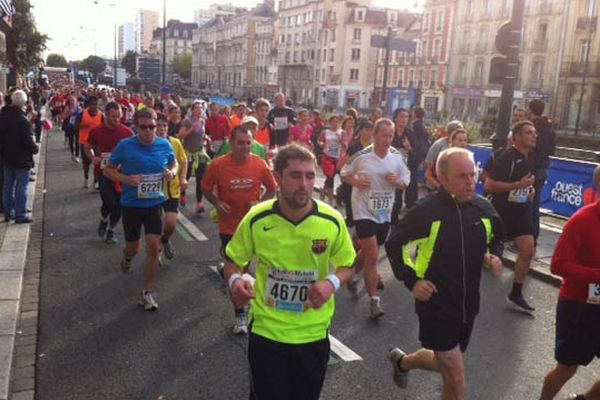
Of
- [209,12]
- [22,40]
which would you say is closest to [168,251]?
[22,40]

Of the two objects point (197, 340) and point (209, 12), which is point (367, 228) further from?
point (209, 12)

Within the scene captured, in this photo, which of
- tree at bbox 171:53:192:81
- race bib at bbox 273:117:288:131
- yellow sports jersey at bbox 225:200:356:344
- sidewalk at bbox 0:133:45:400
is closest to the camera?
yellow sports jersey at bbox 225:200:356:344

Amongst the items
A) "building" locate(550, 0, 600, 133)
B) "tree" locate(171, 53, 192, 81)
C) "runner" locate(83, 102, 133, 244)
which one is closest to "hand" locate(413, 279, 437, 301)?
"runner" locate(83, 102, 133, 244)

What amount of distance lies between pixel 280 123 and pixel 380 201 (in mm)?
7682

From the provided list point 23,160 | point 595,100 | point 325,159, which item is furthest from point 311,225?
point 595,100

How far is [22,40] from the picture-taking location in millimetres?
36344

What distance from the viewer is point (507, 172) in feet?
20.4

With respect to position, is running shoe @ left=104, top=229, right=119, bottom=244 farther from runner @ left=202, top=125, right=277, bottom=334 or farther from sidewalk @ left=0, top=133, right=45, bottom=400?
runner @ left=202, top=125, right=277, bottom=334

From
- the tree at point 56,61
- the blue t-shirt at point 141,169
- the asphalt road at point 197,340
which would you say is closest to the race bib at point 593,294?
the asphalt road at point 197,340

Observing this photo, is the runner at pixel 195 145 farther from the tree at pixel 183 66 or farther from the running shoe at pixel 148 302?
the tree at pixel 183 66

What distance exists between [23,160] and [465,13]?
62.4 meters

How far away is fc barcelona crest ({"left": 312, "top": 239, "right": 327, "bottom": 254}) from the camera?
302 centimetres

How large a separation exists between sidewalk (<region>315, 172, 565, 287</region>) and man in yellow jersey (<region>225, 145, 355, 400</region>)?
495 centimetres

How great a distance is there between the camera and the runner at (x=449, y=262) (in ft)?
11.8
